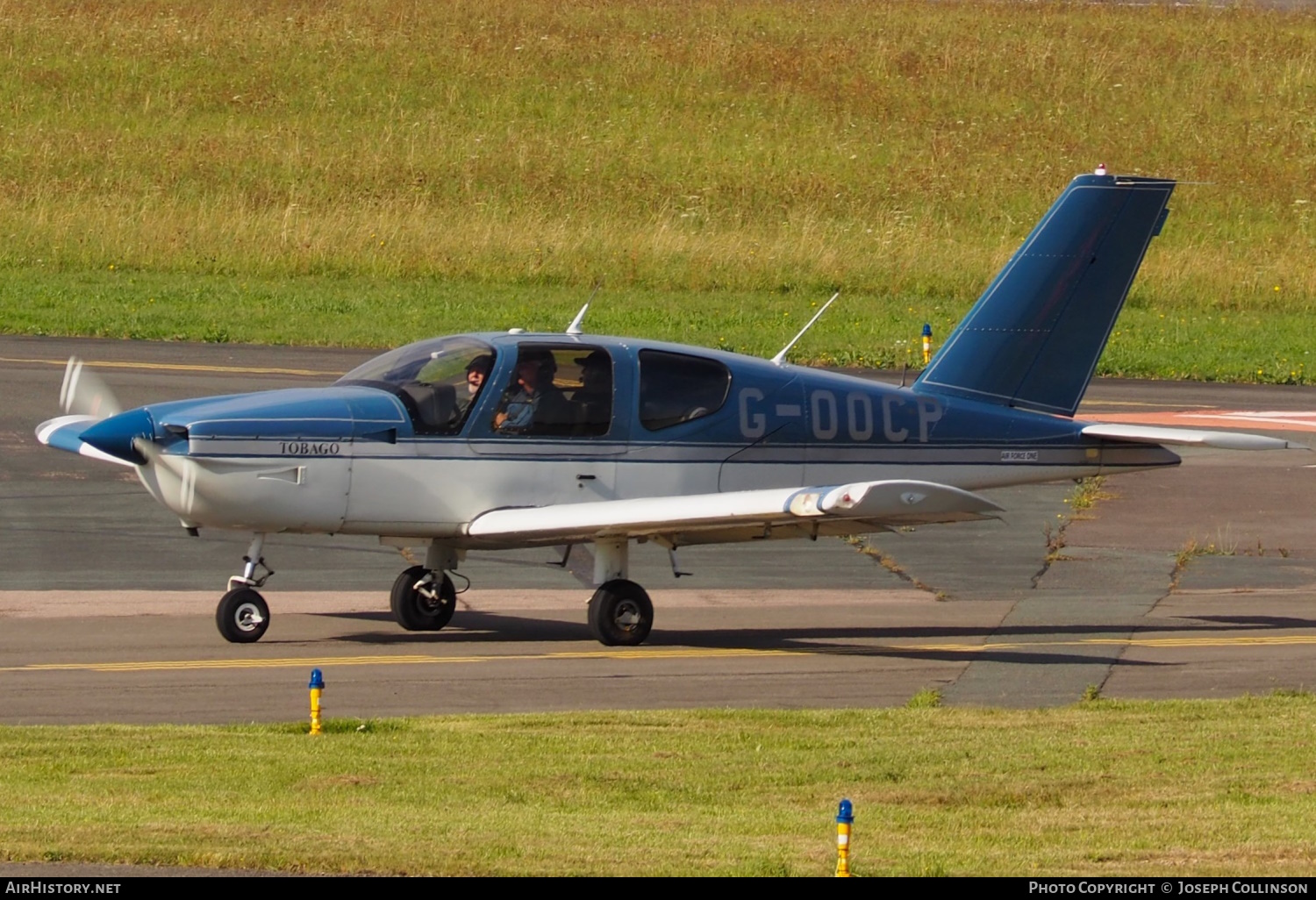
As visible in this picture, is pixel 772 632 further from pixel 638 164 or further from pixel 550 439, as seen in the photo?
pixel 638 164

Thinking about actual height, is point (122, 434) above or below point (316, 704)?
above

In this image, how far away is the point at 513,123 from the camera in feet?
157

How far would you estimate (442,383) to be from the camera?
1360cm

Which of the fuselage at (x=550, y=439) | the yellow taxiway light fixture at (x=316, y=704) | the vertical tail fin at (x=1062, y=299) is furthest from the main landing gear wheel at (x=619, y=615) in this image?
the yellow taxiway light fixture at (x=316, y=704)

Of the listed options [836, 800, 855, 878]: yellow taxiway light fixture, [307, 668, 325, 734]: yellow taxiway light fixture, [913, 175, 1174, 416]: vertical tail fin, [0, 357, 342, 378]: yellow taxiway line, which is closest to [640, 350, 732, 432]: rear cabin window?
[913, 175, 1174, 416]: vertical tail fin

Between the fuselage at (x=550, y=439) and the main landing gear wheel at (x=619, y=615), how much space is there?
71 centimetres

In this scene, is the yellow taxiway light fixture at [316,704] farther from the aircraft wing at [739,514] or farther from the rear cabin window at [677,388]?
the rear cabin window at [677,388]

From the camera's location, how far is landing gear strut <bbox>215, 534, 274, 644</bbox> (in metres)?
13.3

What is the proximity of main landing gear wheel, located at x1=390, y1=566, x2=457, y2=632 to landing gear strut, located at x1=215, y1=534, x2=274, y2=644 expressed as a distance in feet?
3.67

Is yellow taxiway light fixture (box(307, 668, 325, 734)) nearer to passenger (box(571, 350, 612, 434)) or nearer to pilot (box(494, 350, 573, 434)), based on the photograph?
pilot (box(494, 350, 573, 434))

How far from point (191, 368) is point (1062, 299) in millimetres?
13669

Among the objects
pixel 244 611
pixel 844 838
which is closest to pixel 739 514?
pixel 244 611
